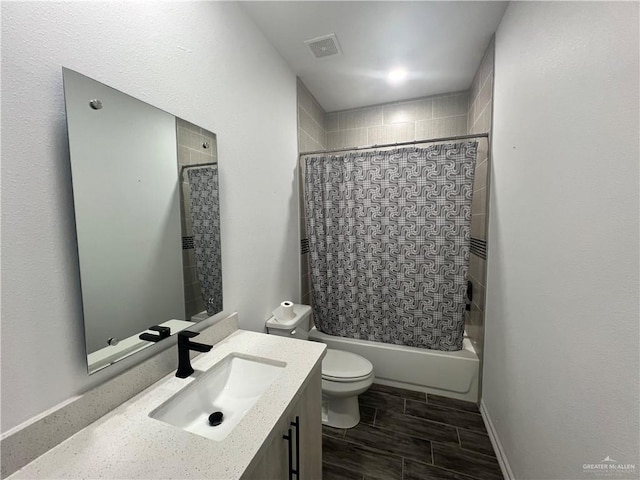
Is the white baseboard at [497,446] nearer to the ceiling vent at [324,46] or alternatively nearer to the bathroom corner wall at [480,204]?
the bathroom corner wall at [480,204]

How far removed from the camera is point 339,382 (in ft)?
5.09

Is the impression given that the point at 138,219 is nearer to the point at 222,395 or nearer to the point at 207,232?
the point at 207,232

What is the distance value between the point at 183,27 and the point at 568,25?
1.46m

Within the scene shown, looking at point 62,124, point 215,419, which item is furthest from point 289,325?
point 62,124

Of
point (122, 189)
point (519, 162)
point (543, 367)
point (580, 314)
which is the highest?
point (519, 162)

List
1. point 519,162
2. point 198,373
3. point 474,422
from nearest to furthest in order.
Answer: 1. point 198,373
2. point 519,162
3. point 474,422

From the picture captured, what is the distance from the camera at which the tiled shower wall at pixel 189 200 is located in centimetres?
104

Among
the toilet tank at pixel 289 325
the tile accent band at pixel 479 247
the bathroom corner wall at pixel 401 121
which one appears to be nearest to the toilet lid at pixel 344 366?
the toilet tank at pixel 289 325

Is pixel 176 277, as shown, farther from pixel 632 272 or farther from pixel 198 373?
pixel 632 272

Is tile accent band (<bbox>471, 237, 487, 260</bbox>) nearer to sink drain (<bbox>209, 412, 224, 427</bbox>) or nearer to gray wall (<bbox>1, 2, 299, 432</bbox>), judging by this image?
gray wall (<bbox>1, 2, 299, 432</bbox>)

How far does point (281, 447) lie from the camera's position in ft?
2.61

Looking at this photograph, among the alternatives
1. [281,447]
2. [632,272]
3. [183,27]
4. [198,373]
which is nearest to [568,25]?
[632,272]

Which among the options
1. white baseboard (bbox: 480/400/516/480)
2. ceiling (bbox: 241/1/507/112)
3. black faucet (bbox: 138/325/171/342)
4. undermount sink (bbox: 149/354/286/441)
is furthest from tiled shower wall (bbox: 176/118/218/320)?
white baseboard (bbox: 480/400/516/480)

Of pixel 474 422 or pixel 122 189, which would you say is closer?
pixel 122 189
